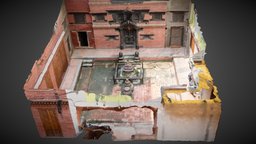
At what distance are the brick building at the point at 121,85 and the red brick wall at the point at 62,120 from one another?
0.07 metres

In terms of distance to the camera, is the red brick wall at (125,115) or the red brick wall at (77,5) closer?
the red brick wall at (125,115)

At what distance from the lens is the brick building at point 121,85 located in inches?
817

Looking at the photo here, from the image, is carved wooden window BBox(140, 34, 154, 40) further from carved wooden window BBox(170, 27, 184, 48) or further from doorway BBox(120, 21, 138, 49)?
carved wooden window BBox(170, 27, 184, 48)

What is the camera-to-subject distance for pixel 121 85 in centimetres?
2906

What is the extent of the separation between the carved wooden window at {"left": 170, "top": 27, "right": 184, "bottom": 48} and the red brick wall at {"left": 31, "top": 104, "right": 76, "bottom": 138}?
15.2 m

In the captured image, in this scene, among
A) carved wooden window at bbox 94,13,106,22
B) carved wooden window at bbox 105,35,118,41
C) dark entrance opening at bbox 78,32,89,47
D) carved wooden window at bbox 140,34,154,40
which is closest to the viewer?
carved wooden window at bbox 94,13,106,22

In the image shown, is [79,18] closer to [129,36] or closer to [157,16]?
[129,36]

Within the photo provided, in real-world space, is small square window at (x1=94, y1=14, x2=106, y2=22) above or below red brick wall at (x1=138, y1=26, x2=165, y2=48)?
above

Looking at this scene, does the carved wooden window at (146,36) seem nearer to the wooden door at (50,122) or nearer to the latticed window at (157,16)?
the latticed window at (157,16)

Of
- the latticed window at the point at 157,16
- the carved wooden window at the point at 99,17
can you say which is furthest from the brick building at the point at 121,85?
the latticed window at the point at 157,16

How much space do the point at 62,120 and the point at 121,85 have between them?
8481 millimetres

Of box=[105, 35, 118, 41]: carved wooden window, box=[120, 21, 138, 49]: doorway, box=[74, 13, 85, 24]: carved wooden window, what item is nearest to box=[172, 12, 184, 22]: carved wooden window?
box=[120, 21, 138, 49]: doorway

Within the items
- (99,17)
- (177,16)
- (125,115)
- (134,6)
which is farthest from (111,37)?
(125,115)

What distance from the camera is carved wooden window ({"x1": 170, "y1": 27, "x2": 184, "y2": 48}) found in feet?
104
